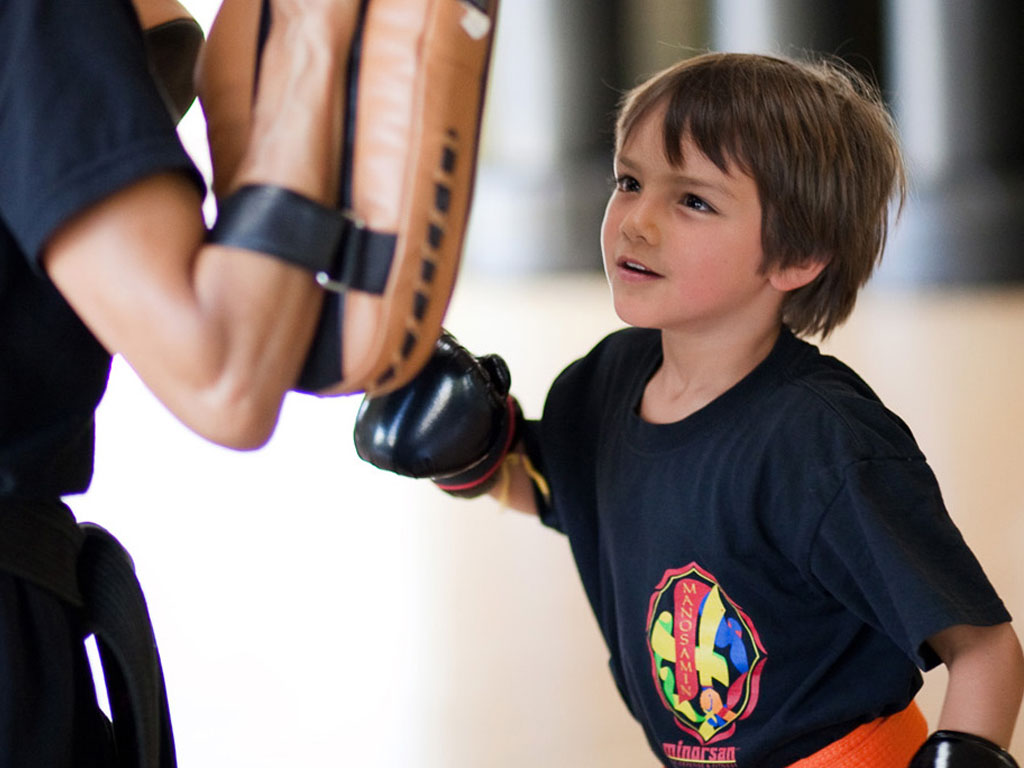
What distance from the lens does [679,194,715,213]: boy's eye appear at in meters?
1.23

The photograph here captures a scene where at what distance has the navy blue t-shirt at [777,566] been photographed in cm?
105

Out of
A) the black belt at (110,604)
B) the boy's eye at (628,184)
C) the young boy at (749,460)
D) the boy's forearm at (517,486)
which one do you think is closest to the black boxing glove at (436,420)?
the young boy at (749,460)

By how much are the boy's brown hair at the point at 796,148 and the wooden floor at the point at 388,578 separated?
3.02 ft

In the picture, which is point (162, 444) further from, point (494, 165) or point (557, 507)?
point (494, 165)

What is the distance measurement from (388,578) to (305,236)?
178 centimetres

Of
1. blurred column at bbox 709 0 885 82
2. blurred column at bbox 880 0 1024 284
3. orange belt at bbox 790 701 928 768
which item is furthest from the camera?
blurred column at bbox 709 0 885 82

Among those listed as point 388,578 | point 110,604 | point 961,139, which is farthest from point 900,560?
point 961,139

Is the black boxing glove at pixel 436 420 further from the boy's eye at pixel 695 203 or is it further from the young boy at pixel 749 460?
the boy's eye at pixel 695 203

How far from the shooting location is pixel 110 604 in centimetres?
90

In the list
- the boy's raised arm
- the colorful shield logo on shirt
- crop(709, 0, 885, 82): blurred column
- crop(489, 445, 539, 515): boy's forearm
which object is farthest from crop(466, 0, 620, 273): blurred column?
the boy's raised arm

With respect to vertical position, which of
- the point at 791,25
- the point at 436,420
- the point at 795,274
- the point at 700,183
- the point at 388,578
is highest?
the point at 791,25

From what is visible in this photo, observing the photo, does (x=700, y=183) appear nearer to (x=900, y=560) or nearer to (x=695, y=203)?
(x=695, y=203)

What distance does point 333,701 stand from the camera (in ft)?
6.71

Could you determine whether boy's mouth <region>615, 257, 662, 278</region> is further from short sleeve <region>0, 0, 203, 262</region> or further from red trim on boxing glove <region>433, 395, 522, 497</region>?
short sleeve <region>0, 0, 203, 262</region>
